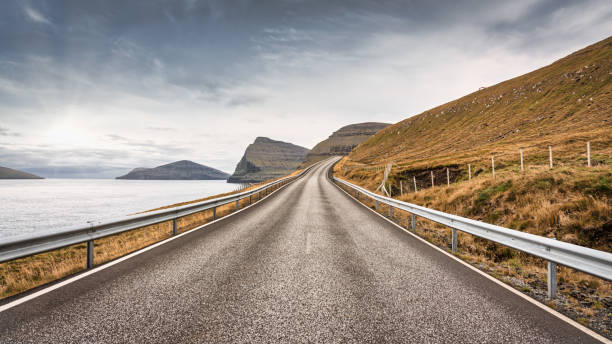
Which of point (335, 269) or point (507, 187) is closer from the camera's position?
point (335, 269)

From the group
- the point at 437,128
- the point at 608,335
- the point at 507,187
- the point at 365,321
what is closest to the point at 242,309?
the point at 365,321

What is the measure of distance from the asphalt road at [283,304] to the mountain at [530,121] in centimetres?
1598

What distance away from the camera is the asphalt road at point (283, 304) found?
2582mm

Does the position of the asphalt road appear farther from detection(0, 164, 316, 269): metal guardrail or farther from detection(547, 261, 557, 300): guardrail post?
detection(0, 164, 316, 269): metal guardrail

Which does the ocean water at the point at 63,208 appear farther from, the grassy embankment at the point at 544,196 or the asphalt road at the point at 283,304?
the grassy embankment at the point at 544,196

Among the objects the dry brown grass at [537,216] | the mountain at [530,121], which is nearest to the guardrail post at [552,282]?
the dry brown grass at [537,216]

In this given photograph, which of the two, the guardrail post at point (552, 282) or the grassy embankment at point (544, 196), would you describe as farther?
the grassy embankment at point (544, 196)

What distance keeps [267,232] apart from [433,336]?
5.49 metres

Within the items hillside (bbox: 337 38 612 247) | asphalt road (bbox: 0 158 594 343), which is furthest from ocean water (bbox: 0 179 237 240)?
hillside (bbox: 337 38 612 247)

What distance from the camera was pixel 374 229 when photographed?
802 cm

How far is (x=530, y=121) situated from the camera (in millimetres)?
41062

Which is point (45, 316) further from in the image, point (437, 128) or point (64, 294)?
point (437, 128)

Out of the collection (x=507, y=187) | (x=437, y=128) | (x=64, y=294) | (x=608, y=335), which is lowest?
(x=608, y=335)

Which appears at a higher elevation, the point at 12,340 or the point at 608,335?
the point at 12,340
